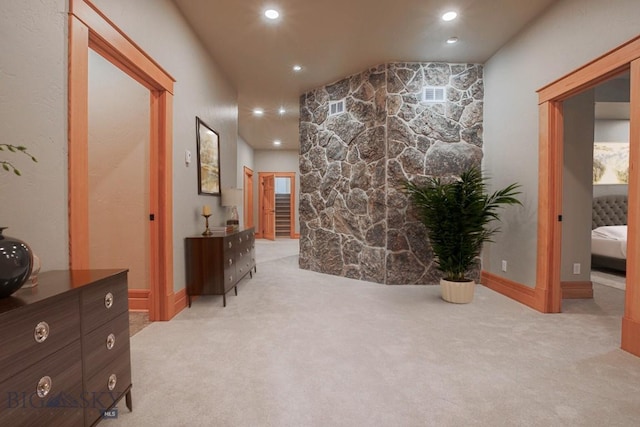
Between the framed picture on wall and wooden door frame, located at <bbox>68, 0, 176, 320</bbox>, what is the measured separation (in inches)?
262

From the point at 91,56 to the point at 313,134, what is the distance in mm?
2810

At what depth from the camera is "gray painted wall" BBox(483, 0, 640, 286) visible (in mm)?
2330

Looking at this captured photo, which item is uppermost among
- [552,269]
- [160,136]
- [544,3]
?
[544,3]

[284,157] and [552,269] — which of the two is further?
[284,157]

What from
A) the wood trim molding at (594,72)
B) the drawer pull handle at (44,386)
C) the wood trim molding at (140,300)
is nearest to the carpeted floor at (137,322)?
the wood trim molding at (140,300)

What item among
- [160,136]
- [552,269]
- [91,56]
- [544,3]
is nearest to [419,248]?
[552,269]

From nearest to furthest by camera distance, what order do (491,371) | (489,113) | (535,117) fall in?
(491,371), (535,117), (489,113)

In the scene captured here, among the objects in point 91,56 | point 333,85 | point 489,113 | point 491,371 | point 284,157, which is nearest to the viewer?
point 491,371

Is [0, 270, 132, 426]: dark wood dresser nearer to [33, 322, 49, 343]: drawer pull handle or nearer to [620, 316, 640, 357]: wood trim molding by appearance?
[33, 322, 49, 343]: drawer pull handle

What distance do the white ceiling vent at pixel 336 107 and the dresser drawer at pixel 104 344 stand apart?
3.77 m

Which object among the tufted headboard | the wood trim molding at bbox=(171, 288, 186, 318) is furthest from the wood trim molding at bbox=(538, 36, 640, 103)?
the wood trim molding at bbox=(171, 288, 186, 318)

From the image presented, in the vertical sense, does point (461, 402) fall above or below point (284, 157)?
below

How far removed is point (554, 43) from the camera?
2.76 meters

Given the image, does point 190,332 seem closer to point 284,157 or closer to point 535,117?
point 535,117
